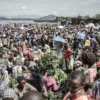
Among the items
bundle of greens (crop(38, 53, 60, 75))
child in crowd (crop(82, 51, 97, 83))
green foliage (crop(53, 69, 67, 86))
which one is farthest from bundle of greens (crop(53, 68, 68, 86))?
child in crowd (crop(82, 51, 97, 83))

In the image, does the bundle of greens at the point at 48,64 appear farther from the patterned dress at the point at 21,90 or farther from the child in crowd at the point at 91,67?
the child in crowd at the point at 91,67

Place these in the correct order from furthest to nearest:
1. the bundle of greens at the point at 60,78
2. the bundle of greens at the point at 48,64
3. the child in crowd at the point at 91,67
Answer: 1. the bundle of greens at the point at 48,64
2. the bundle of greens at the point at 60,78
3. the child in crowd at the point at 91,67

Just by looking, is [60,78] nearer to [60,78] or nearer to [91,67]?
[60,78]

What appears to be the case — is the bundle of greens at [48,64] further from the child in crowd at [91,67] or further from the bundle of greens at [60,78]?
the child in crowd at [91,67]

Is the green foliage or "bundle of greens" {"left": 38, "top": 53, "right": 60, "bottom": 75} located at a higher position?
"bundle of greens" {"left": 38, "top": 53, "right": 60, "bottom": 75}

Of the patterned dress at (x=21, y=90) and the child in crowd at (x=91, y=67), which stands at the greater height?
the child in crowd at (x=91, y=67)

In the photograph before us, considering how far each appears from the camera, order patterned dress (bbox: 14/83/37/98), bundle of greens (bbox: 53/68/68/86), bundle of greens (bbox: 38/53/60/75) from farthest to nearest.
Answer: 1. bundle of greens (bbox: 38/53/60/75)
2. bundle of greens (bbox: 53/68/68/86)
3. patterned dress (bbox: 14/83/37/98)

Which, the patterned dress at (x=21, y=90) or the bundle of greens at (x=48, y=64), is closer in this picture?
the patterned dress at (x=21, y=90)

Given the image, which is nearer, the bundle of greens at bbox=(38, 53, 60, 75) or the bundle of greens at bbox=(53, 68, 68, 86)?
the bundle of greens at bbox=(53, 68, 68, 86)

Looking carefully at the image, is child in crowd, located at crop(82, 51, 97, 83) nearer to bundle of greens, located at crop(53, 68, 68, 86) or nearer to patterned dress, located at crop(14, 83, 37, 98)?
bundle of greens, located at crop(53, 68, 68, 86)

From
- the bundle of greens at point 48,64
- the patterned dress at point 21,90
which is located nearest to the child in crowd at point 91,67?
the bundle of greens at point 48,64

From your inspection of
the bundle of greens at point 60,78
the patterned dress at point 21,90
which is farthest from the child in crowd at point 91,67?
the patterned dress at point 21,90

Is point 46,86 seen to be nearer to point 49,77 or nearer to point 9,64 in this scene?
point 49,77

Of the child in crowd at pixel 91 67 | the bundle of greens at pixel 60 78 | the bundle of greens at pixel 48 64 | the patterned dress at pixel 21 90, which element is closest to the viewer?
the child in crowd at pixel 91 67
